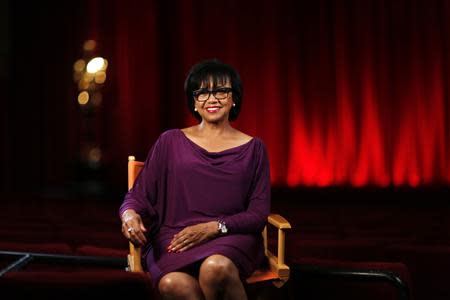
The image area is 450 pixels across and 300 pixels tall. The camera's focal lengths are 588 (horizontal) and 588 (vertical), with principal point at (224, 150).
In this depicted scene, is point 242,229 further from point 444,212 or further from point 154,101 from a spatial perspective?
point 154,101

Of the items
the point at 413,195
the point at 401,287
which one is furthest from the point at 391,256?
the point at 413,195

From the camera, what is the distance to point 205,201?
1.63 m

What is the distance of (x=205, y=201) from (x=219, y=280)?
0.87 ft

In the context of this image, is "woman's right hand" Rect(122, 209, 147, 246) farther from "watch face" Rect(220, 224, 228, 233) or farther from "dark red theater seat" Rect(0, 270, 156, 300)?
"dark red theater seat" Rect(0, 270, 156, 300)

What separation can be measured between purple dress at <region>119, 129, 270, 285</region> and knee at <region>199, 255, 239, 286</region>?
10 cm

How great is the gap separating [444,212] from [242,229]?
12.1 ft

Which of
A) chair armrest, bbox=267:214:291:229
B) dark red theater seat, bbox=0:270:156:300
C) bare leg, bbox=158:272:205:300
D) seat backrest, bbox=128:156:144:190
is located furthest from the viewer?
seat backrest, bbox=128:156:144:190

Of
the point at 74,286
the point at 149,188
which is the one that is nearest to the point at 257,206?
the point at 149,188

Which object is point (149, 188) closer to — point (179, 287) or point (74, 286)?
point (179, 287)

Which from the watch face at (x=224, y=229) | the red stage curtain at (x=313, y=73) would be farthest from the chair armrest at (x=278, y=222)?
the red stage curtain at (x=313, y=73)

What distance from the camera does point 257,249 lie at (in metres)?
1.63

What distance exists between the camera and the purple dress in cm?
160

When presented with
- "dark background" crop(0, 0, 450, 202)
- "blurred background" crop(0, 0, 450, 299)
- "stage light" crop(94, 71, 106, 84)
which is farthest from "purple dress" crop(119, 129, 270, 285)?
"stage light" crop(94, 71, 106, 84)

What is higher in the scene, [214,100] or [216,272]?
[214,100]
